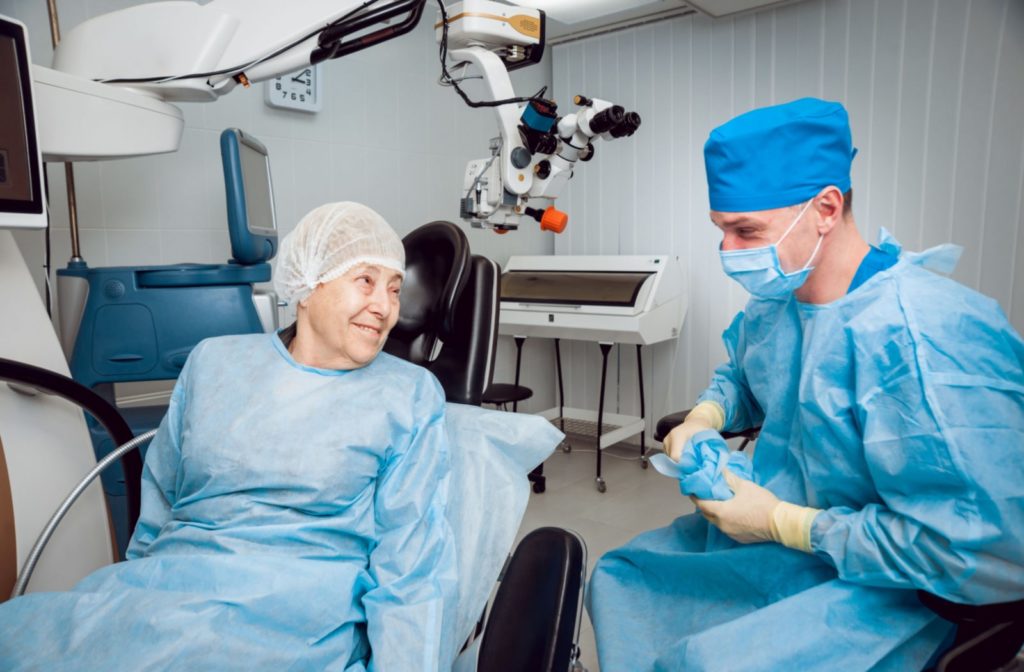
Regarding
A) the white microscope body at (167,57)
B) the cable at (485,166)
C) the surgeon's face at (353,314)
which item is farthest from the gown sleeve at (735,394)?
the white microscope body at (167,57)

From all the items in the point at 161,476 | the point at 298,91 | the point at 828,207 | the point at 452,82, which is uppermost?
the point at 298,91

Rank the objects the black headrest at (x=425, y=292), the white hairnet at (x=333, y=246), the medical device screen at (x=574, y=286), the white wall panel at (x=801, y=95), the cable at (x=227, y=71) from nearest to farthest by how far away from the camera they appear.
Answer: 1. the white hairnet at (x=333, y=246)
2. the cable at (x=227, y=71)
3. the black headrest at (x=425, y=292)
4. the white wall panel at (x=801, y=95)
5. the medical device screen at (x=574, y=286)

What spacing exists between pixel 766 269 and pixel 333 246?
747mm

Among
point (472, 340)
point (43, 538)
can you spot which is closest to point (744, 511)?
point (472, 340)

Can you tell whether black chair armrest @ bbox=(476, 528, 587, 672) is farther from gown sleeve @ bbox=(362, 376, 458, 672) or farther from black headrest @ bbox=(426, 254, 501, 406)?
black headrest @ bbox=(426, 254, 501, 406)

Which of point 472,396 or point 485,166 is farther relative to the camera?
point 485,166

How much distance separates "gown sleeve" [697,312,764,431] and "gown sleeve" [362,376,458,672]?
2.08 feet

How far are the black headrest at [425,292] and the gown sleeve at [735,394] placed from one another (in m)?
0.61

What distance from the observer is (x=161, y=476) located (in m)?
1.21

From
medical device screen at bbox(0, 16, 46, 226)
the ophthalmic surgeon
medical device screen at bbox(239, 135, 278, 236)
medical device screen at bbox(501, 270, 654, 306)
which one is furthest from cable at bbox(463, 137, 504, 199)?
medical device screen at bbox(501, 270, 654, 306)

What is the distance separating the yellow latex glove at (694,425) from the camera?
1314 millimetres

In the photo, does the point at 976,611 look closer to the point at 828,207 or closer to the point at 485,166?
the point at 828,207

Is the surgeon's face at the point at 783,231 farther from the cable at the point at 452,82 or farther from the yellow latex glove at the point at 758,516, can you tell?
the cable at the point at 452,82

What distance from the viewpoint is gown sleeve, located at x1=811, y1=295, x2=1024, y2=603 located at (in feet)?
2.89
